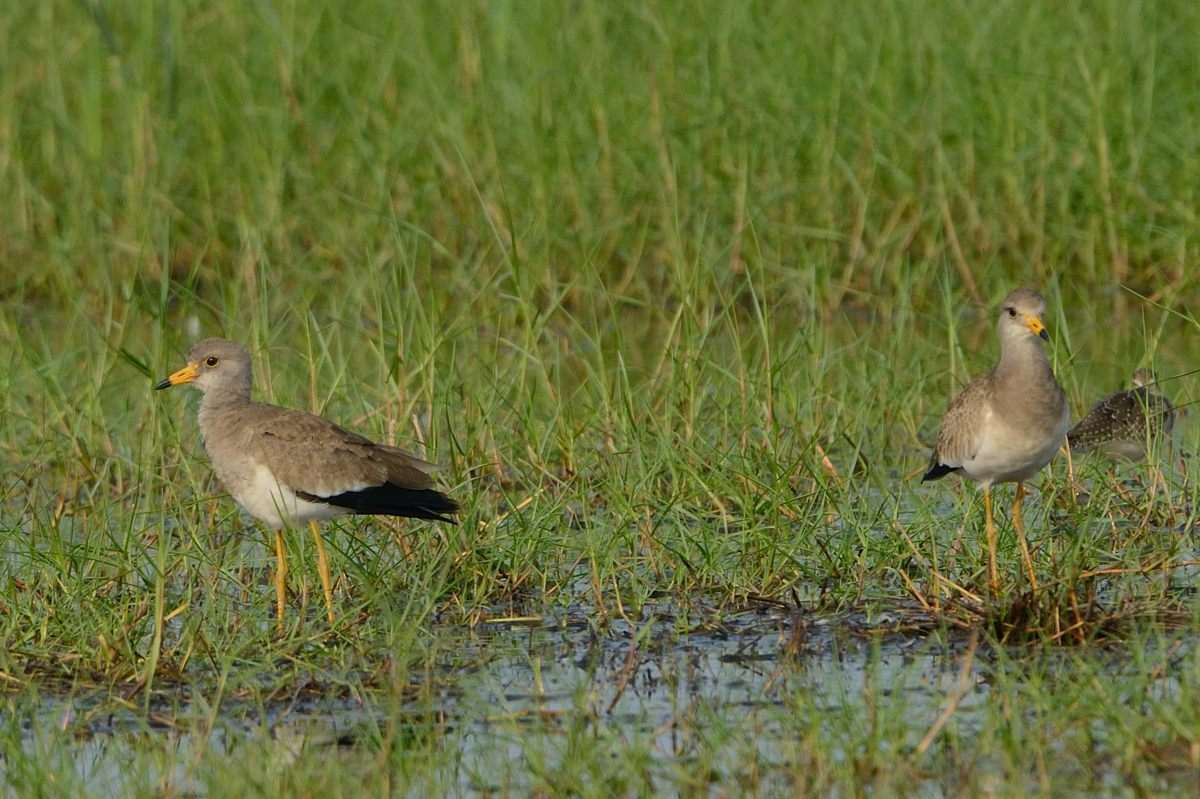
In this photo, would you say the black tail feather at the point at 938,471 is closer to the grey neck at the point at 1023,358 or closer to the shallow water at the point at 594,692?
the grey neck at the point at 1023,358

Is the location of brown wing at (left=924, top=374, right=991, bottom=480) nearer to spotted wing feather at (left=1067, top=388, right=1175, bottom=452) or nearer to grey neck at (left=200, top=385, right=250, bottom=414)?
spotted wing feather at (left=1067, top=388, right=1175, bottom=452)

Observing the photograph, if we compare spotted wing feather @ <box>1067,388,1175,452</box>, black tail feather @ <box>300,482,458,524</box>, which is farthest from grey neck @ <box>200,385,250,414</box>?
spotted wing feather @ <box>1067,388,1175,452</box>

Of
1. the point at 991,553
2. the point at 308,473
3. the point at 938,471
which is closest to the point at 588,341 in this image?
the point at 938,471

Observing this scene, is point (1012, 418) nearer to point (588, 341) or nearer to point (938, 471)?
point (938, 471)

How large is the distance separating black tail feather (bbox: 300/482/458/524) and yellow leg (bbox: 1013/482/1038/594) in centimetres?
201

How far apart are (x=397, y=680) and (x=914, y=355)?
4561 mm

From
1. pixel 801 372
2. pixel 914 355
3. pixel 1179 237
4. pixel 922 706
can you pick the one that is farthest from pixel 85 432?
pixel 1179 237

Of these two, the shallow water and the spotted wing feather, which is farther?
the spotted wing feather

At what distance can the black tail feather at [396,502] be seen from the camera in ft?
24.5

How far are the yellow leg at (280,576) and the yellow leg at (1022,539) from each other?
2563 millimetres

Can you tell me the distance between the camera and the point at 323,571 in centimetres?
757

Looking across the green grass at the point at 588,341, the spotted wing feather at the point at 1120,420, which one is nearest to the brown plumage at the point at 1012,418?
the green grass at the point at 588,341

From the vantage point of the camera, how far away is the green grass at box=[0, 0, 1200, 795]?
6242 mm

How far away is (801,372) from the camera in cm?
975
